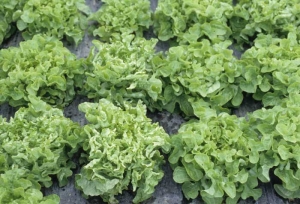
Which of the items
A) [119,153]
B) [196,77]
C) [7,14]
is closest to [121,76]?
[196,77]

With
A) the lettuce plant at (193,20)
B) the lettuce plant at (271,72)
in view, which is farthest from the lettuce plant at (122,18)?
the lettuce plant at (271,72)

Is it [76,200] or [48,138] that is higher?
[48,138]

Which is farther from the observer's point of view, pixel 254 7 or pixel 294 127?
pixel 254 7

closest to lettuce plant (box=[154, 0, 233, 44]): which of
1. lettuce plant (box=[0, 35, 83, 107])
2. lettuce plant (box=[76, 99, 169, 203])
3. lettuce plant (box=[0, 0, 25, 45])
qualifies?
lettuce plant (box=[0, 35, 83, 107])

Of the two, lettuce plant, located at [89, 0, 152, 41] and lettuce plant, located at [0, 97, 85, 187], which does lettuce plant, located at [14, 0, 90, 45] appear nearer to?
lettuce plant, located at [89, 0, 152, 41]

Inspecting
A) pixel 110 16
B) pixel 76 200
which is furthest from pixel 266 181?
pixel 110 16

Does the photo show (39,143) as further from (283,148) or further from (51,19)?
(283,148)

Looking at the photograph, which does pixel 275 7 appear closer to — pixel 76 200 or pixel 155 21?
pixel 155 21
